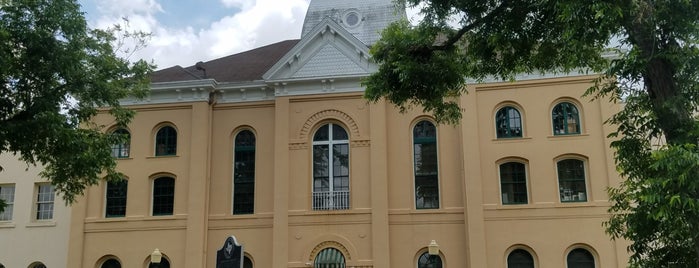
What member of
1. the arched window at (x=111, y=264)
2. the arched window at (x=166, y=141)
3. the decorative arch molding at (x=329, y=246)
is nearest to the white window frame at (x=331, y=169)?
the decorative arch molding at (x=329, y=246)

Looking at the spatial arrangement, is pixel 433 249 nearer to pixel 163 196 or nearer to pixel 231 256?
pixel 163 196

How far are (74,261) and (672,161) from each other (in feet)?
66.8

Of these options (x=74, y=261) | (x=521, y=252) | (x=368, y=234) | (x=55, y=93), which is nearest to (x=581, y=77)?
(x=521, y=252)

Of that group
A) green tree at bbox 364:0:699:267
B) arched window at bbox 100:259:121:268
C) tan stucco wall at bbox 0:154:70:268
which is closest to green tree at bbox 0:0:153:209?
green tree at bbox 364:0:699:267

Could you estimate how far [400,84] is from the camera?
12461 mm

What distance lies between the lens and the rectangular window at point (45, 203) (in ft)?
81.2

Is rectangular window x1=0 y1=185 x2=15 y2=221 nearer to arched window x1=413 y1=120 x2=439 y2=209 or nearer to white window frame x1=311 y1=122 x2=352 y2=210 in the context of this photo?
white window frame x1=311 y1=122 x2=352 y2=210

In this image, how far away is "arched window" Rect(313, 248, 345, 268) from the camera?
21.8 m

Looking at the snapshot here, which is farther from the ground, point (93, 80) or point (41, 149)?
point (93, 80)

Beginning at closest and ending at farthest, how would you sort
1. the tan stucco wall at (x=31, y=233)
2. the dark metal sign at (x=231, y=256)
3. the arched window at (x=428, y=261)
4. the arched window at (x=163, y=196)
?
1. the dark metal sign at (x=231, y=256)
2. the arched window at (x=428, y=261)
3. the arched window at (x=163, y=196)
4. the tan stucco wall at (x=31, y=233)

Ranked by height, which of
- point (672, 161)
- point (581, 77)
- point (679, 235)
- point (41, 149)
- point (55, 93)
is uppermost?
point (581, 77)

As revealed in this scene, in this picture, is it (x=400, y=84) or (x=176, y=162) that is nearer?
(x=400, y=84)

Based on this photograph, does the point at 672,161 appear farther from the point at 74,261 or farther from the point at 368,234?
the point at 74,261

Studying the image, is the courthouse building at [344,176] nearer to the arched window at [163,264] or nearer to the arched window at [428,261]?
the arched window at [428,261]
